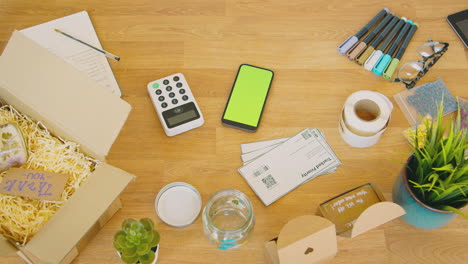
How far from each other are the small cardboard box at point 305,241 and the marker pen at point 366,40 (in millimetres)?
464

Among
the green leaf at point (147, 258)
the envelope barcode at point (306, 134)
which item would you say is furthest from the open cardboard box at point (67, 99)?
the envelope barcode at point (306, 134)

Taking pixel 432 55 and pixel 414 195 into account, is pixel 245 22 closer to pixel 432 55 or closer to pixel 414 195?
pixel 432 55

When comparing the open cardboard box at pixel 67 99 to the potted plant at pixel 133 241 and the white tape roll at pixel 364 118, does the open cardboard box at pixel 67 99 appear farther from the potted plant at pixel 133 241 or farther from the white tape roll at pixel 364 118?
the white tape roll at pixel 364 118

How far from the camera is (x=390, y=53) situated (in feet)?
3.24

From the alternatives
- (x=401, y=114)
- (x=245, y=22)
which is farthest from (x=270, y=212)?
(x=245, y=22)

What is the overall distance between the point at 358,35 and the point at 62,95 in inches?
26.8

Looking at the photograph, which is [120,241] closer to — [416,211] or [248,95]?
[248,95]

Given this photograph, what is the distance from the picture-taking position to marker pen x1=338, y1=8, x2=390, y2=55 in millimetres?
994

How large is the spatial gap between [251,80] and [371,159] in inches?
12.6

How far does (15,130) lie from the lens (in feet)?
2.61

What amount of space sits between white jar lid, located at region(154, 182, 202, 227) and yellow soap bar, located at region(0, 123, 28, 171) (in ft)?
0.89

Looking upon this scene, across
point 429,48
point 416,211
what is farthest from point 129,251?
point 429,48

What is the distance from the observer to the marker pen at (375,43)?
0.98 m

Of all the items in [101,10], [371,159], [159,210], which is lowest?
[159,210]
